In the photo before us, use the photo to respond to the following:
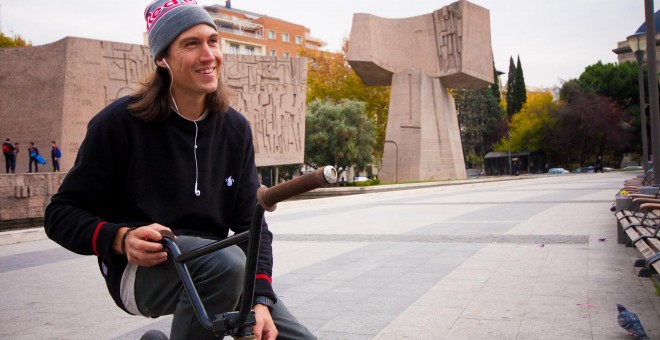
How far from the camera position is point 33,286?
5434mm

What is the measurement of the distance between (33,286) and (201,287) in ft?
15.2

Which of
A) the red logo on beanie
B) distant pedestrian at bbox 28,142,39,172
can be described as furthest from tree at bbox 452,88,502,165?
the red logo on beanie

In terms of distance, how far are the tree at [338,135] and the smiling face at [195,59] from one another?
34591 millimetres

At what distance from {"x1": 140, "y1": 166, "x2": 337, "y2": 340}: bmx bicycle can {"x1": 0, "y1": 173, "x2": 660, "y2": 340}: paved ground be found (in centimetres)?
206

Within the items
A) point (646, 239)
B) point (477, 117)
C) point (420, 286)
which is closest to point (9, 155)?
point (420, 286)

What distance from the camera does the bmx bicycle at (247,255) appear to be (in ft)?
3.75

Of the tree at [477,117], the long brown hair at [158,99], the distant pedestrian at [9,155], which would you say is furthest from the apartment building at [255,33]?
the long brown hair at [158,99]

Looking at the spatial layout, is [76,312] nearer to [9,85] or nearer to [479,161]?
[9,85]

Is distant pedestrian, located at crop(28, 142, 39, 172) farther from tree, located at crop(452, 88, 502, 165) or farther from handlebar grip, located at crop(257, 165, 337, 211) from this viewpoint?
tree, located at crop(452, 88, 502, 165)

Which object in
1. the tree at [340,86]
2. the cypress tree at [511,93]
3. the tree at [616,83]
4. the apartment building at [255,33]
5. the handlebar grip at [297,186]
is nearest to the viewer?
the handlebar grip at [297,186]

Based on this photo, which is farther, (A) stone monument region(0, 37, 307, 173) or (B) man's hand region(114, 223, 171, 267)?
(A) stone monument region(0, 37, 307, 173)

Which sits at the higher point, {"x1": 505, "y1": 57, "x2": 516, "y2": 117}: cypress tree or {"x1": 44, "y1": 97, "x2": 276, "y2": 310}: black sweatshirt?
{"x1": 505, "y1": 57, "x2": 516, "y2": 117}: cypress tree

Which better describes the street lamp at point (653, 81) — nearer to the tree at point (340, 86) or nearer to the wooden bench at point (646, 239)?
the wooden bench at point (646, 239)

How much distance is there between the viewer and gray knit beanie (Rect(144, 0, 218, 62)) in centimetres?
185
